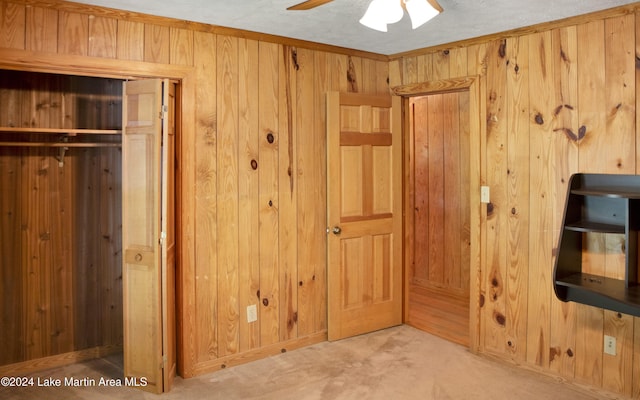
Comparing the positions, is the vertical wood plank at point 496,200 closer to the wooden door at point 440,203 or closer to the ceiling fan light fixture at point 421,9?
the wooden door at point 440,203

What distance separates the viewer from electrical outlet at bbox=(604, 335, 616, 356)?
9.59 ft

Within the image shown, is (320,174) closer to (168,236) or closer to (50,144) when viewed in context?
(168,236)

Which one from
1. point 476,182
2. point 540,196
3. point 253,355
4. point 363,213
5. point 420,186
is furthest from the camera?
point 420,186

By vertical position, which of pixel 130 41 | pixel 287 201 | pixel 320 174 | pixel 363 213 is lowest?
pixel 363 213

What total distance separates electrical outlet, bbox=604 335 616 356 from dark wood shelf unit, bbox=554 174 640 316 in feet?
0.98

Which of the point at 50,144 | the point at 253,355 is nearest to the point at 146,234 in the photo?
the point at 50,144

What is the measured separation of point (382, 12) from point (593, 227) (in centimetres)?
183

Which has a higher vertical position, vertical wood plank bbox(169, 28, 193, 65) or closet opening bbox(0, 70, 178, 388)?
vertical wood plank bbox(169, 28, 193, 65)

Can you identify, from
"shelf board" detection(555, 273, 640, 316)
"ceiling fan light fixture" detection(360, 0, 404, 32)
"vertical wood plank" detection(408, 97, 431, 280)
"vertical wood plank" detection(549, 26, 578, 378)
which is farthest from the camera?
"vertical wood plank" detection(408, 97, 431, 280)

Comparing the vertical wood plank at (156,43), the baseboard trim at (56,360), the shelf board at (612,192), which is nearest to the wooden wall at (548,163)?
the shelf board at (612,192)

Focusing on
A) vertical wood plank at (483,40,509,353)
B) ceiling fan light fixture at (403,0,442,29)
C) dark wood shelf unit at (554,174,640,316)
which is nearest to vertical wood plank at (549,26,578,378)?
dark wood shelf unit at (554,174,640,316)

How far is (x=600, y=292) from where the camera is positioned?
2719mm

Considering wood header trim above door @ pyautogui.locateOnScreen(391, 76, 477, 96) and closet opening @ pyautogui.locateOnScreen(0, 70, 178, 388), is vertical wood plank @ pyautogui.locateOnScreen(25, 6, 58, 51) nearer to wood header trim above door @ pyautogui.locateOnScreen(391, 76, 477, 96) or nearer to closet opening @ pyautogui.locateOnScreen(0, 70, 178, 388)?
closet opening @ pyautogui.locateOnScreen(0, 70, 178, 388)

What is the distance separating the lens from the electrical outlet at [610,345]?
2.92 m
